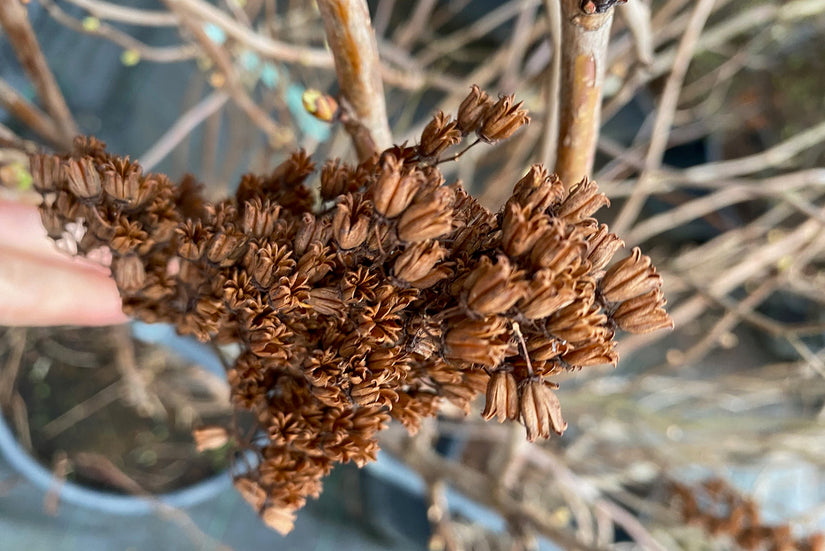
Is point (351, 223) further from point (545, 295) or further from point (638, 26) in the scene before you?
point (638, 26)

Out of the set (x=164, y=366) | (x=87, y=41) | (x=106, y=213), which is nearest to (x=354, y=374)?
(x=106, y=213)

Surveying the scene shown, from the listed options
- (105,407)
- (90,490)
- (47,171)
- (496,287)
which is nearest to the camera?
(496,287)

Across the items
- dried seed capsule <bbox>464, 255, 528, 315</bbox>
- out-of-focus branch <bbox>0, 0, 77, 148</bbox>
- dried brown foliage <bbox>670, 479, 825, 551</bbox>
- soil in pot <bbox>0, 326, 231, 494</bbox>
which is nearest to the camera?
→ dried seed capsule <bbox>464, 255, 528, 315</bbox>

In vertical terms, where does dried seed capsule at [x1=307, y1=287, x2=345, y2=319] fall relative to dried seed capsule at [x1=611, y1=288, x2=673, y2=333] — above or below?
below

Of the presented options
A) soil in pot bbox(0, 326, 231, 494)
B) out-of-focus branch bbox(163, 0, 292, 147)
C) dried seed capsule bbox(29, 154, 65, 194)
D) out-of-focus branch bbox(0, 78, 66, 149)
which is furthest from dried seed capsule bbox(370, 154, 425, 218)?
soil in pot bbox(0, 326, 231, 494)

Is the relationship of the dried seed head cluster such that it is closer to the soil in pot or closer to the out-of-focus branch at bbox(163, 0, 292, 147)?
the out-of-focus branch at bbox(163, 0, 292, 147)

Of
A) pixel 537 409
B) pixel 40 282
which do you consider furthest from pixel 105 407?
pixel 537 409
